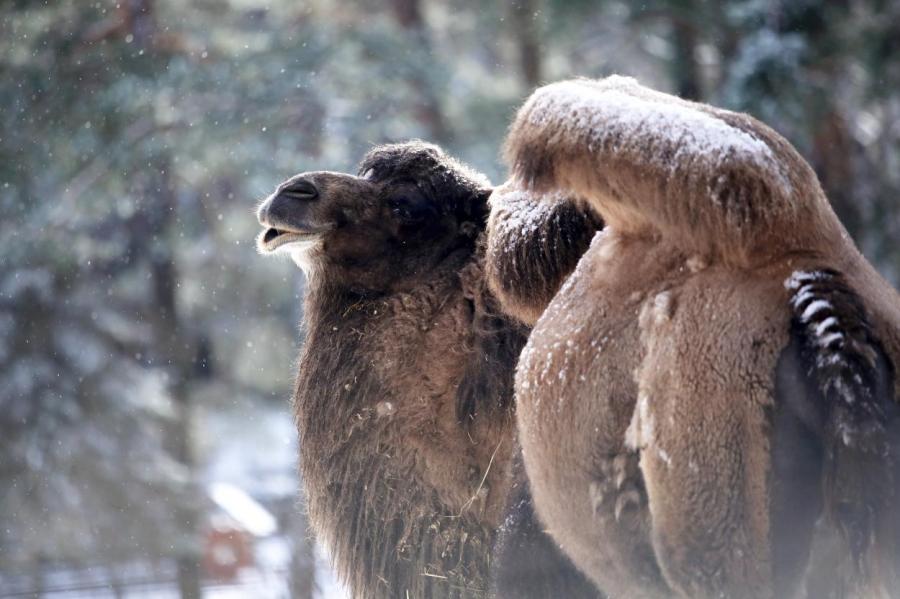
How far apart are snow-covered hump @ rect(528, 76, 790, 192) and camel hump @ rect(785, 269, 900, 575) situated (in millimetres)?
198

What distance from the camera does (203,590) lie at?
6418mm

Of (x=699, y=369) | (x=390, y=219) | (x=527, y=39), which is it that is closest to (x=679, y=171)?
(x=699, y=369)

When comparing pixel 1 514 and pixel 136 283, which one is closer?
pixel 1 514

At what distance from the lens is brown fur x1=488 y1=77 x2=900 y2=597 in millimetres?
1399

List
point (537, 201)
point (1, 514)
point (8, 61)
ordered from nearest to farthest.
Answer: point (537, 201)
point (1, 514)
point (8, 61)

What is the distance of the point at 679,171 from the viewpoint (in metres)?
1.56

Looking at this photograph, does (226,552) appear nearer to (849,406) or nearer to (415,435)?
(415,435)

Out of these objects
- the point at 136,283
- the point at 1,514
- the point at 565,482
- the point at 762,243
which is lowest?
the point at 565,482

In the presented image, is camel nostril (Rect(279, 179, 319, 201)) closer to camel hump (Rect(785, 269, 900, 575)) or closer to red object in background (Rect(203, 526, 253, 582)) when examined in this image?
camel hump (Rect(785, 269, 900, 575))

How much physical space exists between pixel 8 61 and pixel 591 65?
5.37 m

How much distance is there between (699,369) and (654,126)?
0.33m

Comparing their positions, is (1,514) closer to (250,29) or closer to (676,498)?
(250,29)

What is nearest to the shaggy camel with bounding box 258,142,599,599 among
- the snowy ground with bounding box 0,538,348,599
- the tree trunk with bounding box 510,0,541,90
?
the snowy ground with bounding box 0,538,348,599

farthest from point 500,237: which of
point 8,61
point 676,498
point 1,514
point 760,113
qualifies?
point 8,61
